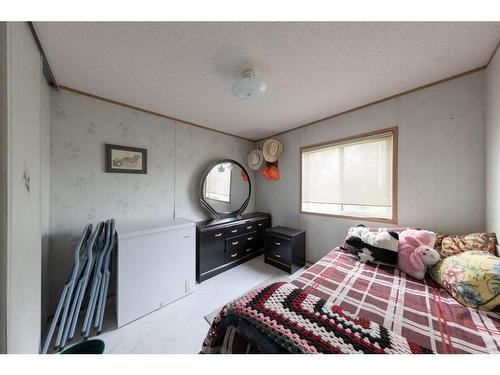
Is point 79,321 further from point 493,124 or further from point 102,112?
point 493,124

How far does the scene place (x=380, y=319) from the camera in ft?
2.95

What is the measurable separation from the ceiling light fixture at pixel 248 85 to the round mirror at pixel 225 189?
1.44 m

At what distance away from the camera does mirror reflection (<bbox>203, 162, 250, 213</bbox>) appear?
2674mm

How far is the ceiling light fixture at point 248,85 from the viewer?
52.5 inches

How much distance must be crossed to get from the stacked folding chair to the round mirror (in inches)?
49.7

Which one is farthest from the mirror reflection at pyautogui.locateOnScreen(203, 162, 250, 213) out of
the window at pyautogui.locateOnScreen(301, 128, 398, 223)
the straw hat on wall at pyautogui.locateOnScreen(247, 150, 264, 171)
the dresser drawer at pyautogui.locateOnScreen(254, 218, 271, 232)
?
the window at pyautogui.locateOnScreen(301, 128, 398, 223)

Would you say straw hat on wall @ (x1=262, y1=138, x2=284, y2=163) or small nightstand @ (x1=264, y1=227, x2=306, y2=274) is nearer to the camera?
small nightstand @ (x1=264, y1=227, x2=306, y2=274)

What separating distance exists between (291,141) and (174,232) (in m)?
2.27

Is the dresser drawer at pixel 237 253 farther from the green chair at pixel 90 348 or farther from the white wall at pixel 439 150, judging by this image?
the green chair at pixel 90 348

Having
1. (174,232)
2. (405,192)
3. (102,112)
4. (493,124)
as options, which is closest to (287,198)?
(405,192)

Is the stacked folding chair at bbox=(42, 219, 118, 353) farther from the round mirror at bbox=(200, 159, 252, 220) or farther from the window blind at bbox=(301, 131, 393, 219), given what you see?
the window blind at bbox=(301, 131, 393, 219)

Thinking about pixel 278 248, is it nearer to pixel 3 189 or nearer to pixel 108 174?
pixel 108 174

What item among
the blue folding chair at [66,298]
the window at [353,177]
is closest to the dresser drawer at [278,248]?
the window at [353,177]
